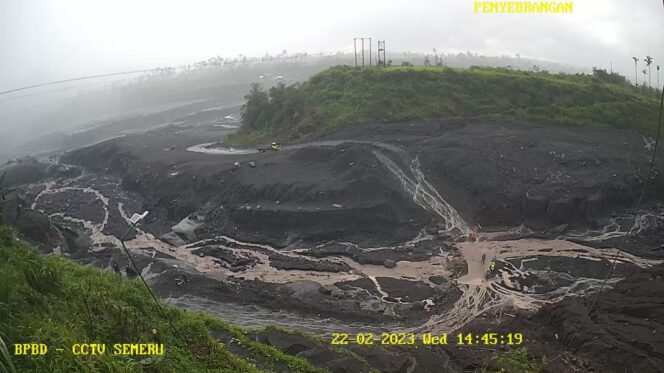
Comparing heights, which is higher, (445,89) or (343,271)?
(445,89)

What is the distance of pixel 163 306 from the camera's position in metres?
10.3

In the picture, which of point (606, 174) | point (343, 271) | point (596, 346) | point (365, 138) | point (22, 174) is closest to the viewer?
point (596, 346)

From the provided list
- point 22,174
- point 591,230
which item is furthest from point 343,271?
point 22,174

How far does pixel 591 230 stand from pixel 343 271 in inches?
552

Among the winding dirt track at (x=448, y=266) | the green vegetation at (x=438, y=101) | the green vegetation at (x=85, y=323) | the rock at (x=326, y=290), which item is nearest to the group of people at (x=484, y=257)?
the winding dirt track at (x=448, y=266)

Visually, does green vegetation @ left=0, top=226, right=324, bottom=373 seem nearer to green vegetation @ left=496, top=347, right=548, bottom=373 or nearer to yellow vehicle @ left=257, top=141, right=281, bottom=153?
green vegetation @ left=496, top=347, right=548, bottom=373

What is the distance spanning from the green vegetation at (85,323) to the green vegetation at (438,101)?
98.8 ft

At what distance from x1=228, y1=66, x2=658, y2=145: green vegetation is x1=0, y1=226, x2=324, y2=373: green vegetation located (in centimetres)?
3012

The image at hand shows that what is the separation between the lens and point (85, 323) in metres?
7.29

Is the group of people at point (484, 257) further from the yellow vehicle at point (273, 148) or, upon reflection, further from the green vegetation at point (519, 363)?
the yellow vehicle at point (273, 148)

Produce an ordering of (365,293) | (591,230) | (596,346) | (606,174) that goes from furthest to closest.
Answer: (606,174), (591,230), (365,293), (596,346)

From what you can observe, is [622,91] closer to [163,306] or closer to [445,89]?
[445,89]

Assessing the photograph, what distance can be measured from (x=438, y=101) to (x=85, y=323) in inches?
1461

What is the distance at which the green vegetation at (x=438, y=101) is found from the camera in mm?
37031
